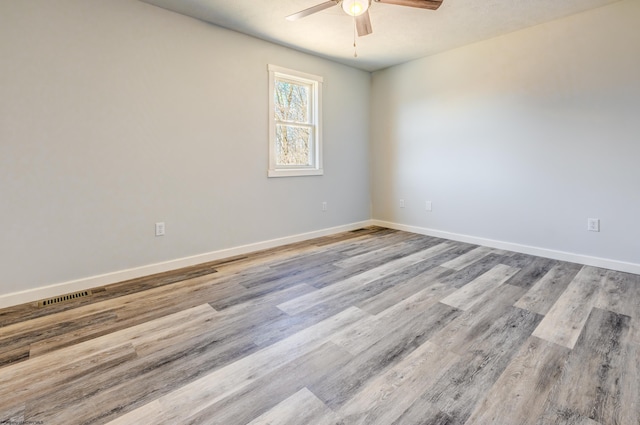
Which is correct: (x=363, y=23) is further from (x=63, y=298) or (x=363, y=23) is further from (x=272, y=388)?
(x=63, y=298)

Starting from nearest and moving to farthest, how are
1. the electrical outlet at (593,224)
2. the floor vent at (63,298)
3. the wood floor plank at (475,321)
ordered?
the wood floor plank at (475,321) → the floor vent at (63,298) → the electrical outlet at (593,224)

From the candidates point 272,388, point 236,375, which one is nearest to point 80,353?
point 236,375

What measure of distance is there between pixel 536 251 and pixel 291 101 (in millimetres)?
3551

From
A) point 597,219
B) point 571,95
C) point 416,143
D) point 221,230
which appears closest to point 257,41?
point 221,230

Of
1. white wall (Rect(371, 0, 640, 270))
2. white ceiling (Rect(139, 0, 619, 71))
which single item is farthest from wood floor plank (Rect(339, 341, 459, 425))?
white ceiling (Rect(139, 0, 619, 71))

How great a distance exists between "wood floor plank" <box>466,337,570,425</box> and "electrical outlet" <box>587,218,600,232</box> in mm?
2085

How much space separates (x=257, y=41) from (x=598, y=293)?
13.8 feet

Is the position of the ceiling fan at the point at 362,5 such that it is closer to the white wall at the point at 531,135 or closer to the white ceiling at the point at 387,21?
the white ceiling at the point at 387,21

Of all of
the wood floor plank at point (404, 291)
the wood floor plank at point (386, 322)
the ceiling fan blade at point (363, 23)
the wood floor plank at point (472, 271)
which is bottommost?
the wood floor plank at point (386, 322)

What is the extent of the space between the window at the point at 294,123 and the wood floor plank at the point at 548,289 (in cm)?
288

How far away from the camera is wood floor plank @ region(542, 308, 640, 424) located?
4.43ft

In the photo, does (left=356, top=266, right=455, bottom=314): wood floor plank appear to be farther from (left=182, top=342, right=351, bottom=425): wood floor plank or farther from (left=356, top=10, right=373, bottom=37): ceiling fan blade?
(left=356, top=10, right=373, bottom=37): ceiling fan blade

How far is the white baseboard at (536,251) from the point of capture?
10.1 ft

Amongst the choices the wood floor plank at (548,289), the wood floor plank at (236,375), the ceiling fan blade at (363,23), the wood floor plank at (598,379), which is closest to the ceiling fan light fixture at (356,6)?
the ceiling fan blade at (363,23)
